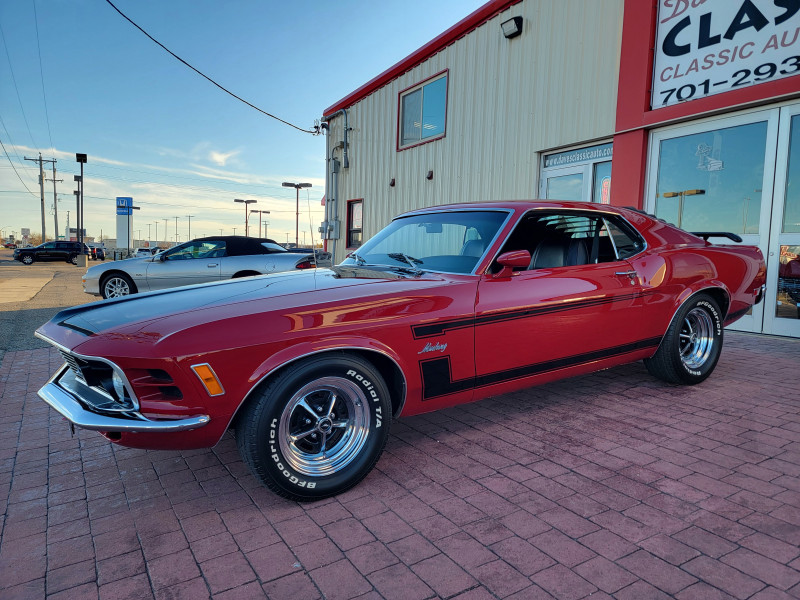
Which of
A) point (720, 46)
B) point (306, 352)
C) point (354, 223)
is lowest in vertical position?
point (306, 352)

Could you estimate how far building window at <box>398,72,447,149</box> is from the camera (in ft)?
36.6

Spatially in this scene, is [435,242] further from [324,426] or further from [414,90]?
[414,90]

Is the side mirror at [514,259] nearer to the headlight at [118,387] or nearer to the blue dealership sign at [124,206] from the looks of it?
the headlight at [118,387]

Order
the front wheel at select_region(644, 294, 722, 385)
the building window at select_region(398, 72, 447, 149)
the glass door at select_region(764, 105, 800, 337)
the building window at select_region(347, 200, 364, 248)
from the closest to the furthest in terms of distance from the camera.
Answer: the front wheel at select_region(644, 294, 722, 385) → the glass door at select_region(764, 105, 800, 337) → the building window at select_region(398, 72, 447, 149) → the building window at select_region(347, 200, 364, 248)

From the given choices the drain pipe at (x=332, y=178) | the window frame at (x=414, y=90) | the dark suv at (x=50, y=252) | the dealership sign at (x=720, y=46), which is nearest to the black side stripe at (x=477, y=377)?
the dealership sign at (x=720, y=46)

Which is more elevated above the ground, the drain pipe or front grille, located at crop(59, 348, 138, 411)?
the drain pipe

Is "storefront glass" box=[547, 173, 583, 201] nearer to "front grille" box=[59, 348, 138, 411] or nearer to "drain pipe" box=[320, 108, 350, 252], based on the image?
"front grille" box=[59, 348, 138, 411]

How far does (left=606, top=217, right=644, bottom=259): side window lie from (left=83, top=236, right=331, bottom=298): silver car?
Result: 638 cm

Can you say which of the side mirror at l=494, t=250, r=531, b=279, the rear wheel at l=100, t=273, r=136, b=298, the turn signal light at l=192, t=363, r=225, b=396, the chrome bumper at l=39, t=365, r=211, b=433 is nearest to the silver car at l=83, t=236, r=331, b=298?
the rear wheel at l=100, t=273, r=136, b=298

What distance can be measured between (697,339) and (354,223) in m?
11.5

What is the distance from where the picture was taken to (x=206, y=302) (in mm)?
Result: 2479

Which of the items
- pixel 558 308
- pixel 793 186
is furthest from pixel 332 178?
pixel 558 308

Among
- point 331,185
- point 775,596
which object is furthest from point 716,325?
point 331,185

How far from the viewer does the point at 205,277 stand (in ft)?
31.3
